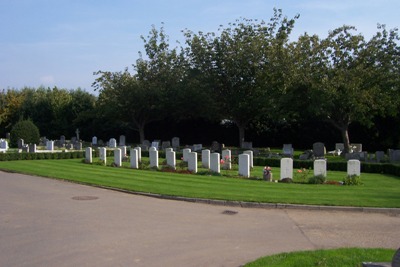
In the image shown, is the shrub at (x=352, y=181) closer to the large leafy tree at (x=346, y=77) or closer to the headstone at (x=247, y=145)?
the large leafy tree at (x=346, y=77)

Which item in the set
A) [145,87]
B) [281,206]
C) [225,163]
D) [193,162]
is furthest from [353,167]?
[145,87]

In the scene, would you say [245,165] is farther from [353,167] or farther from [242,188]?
[353,167]

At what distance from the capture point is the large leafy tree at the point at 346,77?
29.4 metres

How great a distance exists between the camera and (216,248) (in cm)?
821

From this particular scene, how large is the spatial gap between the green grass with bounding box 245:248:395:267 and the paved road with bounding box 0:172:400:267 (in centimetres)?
54

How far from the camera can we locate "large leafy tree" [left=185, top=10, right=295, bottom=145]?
125ft

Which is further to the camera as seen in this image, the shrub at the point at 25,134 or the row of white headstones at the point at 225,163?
the shrub at the point at 25,134

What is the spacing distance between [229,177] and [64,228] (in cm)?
1068

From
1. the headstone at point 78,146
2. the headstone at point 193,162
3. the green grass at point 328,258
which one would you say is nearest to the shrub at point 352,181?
the headstone at point 193,162

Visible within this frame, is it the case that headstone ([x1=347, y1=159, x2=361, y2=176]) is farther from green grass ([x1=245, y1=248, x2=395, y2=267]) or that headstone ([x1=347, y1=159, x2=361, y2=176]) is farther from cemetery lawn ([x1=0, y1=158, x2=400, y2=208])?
green grass ([x1=245, y1=248, x2=395, y2=267])

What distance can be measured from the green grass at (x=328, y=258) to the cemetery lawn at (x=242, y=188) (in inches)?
219

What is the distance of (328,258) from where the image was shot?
22.9ft

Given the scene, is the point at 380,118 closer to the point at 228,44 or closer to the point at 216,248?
the point at 228,44

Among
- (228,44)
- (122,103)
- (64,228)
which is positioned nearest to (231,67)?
(228,44)
